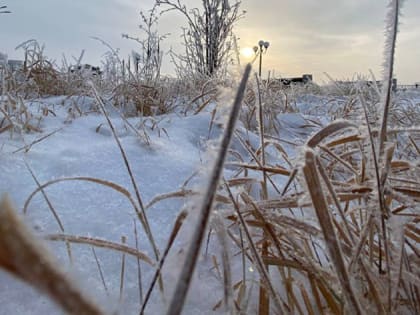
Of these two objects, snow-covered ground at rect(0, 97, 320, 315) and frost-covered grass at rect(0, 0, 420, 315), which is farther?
snow-covered ground at rect(0, 97, 320, 315)

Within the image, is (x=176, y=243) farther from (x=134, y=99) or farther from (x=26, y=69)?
(x=26, y=69)

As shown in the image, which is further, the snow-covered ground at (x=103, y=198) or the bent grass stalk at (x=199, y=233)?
the snow-covered ground at (x=103, y=198)

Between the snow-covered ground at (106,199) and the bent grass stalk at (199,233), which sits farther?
the snow-covered ground at (106,199)

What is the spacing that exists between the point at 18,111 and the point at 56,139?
0.20m

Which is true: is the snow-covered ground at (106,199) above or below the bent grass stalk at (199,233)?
below

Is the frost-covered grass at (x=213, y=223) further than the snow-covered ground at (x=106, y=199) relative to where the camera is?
No

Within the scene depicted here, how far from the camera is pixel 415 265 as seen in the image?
0.52 metres

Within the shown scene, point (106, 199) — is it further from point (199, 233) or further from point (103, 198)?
point (199, 233)

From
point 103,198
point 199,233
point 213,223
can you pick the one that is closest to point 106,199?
point 103,198

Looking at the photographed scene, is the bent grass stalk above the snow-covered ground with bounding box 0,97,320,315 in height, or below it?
above

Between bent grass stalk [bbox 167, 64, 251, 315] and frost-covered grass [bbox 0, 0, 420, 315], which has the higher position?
bent grass stalk [bbox 167, 64, 251, 315]

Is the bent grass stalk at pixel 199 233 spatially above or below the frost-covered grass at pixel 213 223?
above

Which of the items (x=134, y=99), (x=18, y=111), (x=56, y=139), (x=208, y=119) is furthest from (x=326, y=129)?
(x=134, y=99)

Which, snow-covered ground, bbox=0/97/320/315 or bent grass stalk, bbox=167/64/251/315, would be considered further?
snow-covered ground, bbox=0/97/320/315
